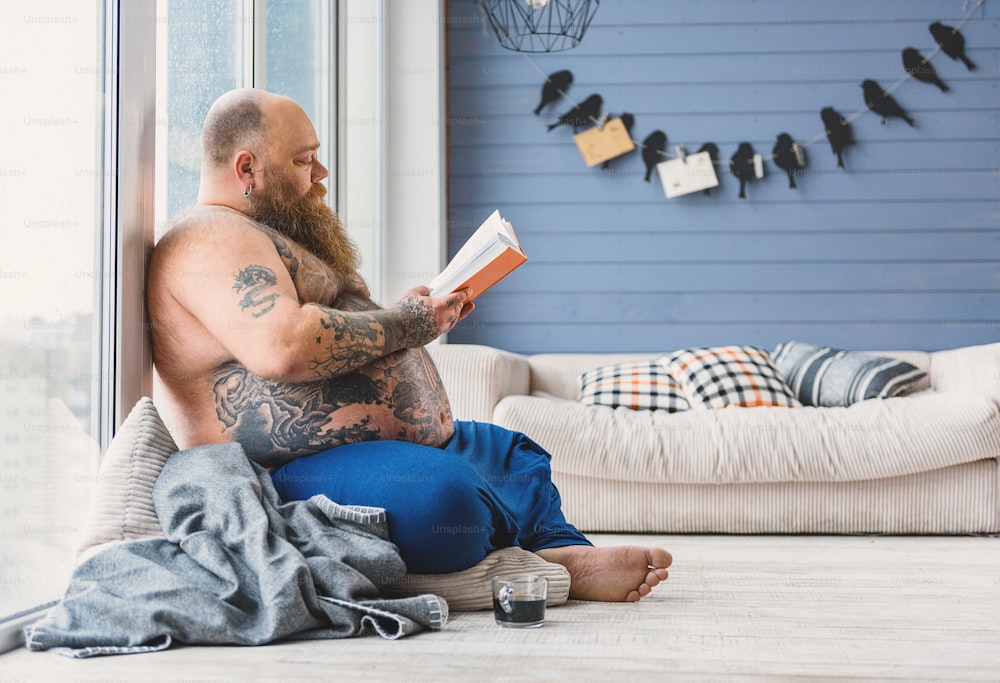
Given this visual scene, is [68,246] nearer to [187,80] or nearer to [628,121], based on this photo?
[187,80]

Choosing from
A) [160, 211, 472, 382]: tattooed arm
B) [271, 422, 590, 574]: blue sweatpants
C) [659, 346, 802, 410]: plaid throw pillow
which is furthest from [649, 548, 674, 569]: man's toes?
[659, 346, 802, 410]: plaid throw pillow

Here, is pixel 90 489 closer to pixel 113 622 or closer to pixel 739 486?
pixel 113 622

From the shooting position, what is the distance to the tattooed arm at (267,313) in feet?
5.15

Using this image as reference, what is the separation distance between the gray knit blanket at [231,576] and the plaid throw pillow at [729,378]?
6.30ft

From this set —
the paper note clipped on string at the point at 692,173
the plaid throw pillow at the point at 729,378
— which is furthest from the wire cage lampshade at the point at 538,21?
the plaid throw pillow at the point at 729,378

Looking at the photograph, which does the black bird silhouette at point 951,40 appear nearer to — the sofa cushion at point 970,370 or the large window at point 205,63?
the sofa cushion at point 970,370

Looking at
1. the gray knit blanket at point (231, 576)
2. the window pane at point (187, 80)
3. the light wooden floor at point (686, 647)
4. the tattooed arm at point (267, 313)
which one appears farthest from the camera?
the window pane at point (187, 80)

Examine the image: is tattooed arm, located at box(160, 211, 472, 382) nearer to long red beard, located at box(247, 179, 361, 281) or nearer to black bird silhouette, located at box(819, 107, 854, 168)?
long red beard, located at box(247, 179, 361, 281)

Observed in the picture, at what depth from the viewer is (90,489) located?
1684mm

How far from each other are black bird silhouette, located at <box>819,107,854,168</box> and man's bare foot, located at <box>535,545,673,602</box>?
106 inches

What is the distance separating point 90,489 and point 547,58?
2.94 m

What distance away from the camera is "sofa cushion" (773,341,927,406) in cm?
326

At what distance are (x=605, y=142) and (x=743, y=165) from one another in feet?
1.83

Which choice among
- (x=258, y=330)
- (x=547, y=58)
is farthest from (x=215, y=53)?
(x=547, y=58)
